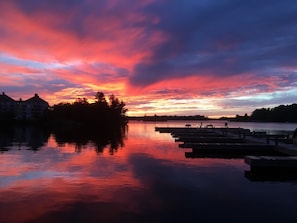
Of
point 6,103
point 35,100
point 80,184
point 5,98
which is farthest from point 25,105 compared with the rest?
point 80,184

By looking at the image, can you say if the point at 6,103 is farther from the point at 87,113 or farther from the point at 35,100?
the point at 87,113

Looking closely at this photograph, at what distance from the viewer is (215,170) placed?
25.1m

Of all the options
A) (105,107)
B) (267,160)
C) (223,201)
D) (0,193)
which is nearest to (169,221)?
(223,201)

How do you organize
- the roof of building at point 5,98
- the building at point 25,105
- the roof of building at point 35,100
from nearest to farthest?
the roof of building at point 5,98 → the building at point 25,105 → the roof of building at point 35,100

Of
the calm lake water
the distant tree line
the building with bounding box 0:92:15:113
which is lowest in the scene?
the calm lake water

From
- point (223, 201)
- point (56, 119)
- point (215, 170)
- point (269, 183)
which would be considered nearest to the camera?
point (223, 201)

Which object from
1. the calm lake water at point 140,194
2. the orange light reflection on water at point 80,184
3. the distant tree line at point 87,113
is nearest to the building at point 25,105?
the distant tree line at point 87,113

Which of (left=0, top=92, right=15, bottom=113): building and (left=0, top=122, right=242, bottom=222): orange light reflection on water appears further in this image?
(left=0, top=92, right=15, bottom=113): building

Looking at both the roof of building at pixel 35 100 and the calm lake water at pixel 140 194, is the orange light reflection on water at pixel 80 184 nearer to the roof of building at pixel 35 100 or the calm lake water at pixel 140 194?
the calm lake water at pixel 140 194

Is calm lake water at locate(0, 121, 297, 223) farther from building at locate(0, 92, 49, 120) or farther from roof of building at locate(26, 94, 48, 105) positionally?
roof of building at locate(26, 94, 48, 105)

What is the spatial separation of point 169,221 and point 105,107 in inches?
4880

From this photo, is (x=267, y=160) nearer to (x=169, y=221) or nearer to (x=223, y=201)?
(x=223, y=201)

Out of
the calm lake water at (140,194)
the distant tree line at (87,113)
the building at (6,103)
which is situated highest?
the building at (6,103)

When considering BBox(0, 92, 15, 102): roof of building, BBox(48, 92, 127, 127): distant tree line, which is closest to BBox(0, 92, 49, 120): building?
BBox(0, 92, 15, 102): roof of building
